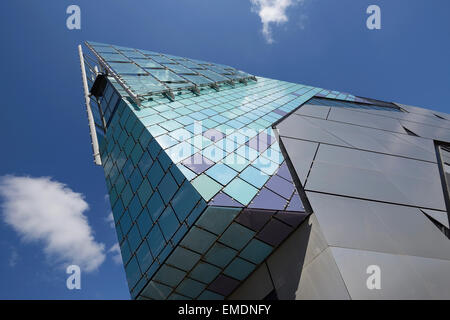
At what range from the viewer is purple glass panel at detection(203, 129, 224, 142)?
512 inches

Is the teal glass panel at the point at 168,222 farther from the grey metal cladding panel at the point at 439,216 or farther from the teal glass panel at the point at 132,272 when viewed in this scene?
the grey metal cladding panel at the point at 439,216

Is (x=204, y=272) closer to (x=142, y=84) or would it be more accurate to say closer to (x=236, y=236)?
(x=236, y=236)

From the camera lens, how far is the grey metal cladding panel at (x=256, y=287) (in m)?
10.3

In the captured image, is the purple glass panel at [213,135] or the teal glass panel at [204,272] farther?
the purple glass panel at [213,135]

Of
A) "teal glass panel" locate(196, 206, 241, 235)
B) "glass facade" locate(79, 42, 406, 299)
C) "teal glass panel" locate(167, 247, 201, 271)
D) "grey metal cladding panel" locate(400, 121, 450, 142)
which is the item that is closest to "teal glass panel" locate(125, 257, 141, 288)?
"glass facade" locate(79, 42, 406, 299)

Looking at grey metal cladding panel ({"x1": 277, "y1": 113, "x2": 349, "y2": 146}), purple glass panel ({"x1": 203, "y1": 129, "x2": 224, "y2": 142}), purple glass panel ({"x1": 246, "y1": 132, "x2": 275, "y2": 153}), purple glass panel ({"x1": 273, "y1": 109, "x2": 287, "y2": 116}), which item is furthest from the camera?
purple glass panel ({"x1": 273, "y1": 109, "x2": 287, "y2": 116})

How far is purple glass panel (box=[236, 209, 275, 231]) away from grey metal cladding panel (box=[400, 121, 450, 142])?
55.7ft

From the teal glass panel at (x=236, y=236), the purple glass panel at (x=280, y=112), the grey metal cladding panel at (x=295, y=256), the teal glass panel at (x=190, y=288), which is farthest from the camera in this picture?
the purple glass panel at (x=280, y=112)

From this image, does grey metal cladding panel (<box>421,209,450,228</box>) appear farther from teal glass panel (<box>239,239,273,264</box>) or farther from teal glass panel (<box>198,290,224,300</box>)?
teal glass panel (<box>198,290,224,300</box>)

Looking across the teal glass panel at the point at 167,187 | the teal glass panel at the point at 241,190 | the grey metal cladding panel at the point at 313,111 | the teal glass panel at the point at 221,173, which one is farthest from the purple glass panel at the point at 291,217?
the grey metal cladding panel at the point at 313,111

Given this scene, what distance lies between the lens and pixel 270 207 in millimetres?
9539

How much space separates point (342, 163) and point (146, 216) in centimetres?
961

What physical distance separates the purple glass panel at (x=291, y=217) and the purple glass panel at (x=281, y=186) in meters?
0.73
